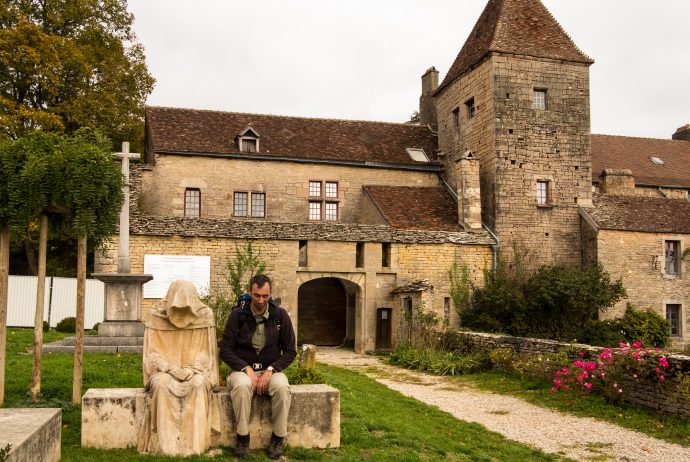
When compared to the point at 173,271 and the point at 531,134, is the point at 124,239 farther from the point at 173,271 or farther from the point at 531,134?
the point at 531,134

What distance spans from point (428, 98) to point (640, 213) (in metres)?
11.4

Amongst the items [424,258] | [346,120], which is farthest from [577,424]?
[346,120]

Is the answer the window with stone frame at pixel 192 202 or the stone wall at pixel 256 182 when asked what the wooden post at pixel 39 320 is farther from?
the window with stone frame at pixel 192 202

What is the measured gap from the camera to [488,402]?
466 inches

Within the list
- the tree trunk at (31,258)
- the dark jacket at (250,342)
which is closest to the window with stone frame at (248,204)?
the tree trunk at (31,258)

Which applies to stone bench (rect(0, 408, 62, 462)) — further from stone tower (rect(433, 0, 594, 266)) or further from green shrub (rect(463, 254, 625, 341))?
stone tower (rect(433, 0, 594, 266))

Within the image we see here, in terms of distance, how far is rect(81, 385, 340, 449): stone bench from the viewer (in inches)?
249

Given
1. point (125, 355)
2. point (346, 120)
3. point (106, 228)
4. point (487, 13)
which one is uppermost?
point (487, 13)

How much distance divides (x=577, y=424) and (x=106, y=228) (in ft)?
24.3

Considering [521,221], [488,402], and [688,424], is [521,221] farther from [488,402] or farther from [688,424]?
[688,424]

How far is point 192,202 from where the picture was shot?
2511 centimetres

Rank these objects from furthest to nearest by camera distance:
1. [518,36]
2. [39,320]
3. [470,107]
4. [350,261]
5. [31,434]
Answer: [470,107], [518,36], [350,261], [39,320], [31,434]

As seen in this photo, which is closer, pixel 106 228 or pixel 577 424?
pixel 106 228

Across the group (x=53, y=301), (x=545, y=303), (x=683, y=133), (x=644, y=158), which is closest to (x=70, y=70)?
(x=53, y=301)
